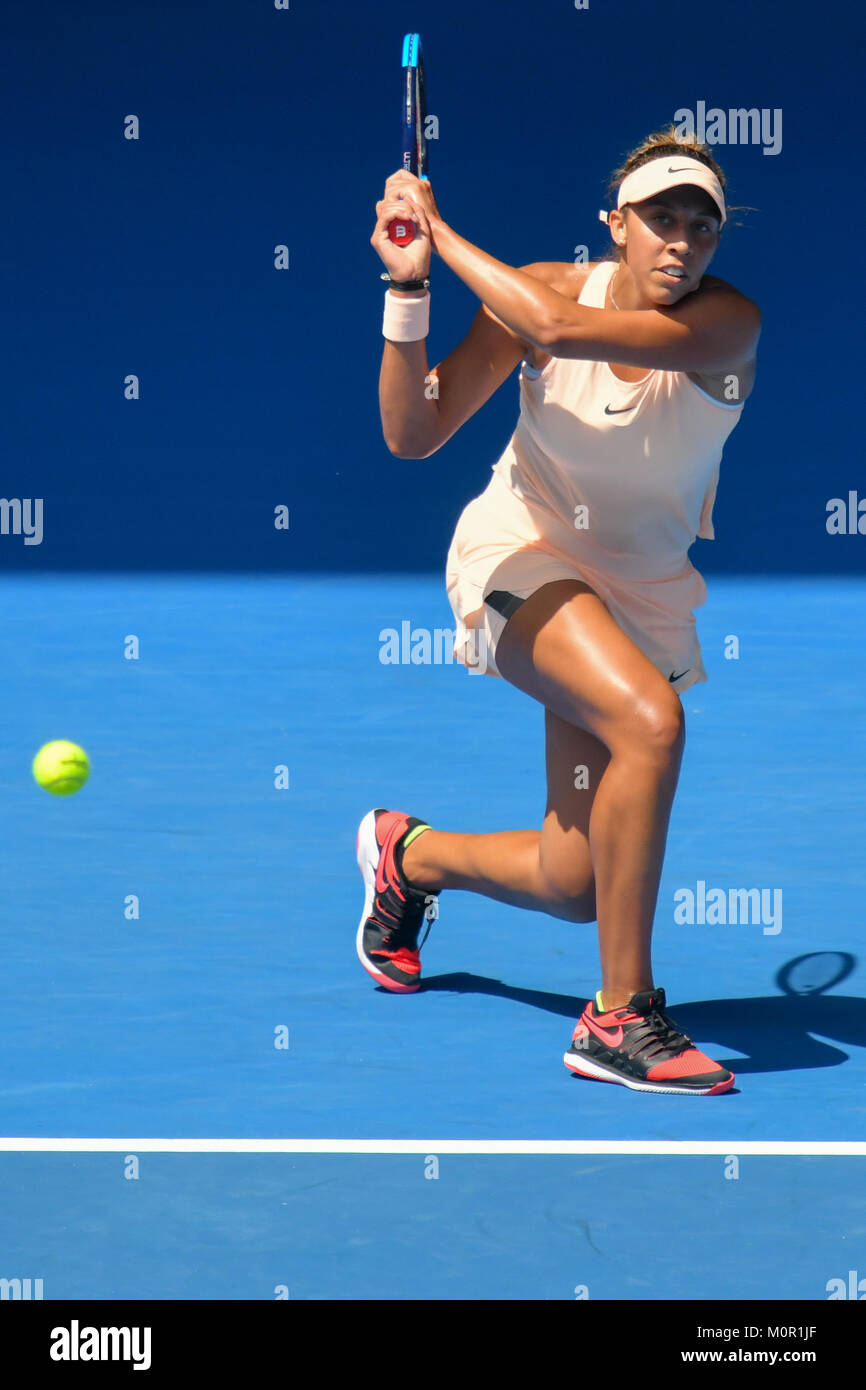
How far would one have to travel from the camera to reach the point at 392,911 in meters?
4.32

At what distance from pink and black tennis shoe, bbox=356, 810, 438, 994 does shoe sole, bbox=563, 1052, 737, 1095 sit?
0.60 metres

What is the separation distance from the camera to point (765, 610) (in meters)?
9.09

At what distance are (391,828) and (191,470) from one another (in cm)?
633

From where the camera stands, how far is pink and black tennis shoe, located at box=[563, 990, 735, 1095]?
12.0ft

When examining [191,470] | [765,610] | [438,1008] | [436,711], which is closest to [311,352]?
[191,470]

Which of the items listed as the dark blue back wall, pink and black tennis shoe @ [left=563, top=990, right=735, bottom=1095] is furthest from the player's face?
the dark blue back wall

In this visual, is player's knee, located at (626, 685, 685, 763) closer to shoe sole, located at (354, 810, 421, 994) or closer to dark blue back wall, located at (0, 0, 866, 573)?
shoe sole, located at (354, 810, 421, 994)

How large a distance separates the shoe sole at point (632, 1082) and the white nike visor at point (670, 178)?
1.54m

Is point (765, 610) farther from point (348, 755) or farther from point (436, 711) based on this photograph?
point (348, 755)

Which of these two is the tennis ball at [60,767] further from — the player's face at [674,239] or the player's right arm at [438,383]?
the player's face at [674,239]

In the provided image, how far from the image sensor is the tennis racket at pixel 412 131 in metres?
3.87

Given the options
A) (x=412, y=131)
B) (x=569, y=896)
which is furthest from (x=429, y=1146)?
(x=412, y=131)

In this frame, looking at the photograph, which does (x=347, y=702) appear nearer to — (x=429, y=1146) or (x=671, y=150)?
(x=671, y=150)

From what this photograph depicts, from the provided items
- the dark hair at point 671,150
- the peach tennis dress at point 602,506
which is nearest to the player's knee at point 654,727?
the peach tennis dress at point 602,506
